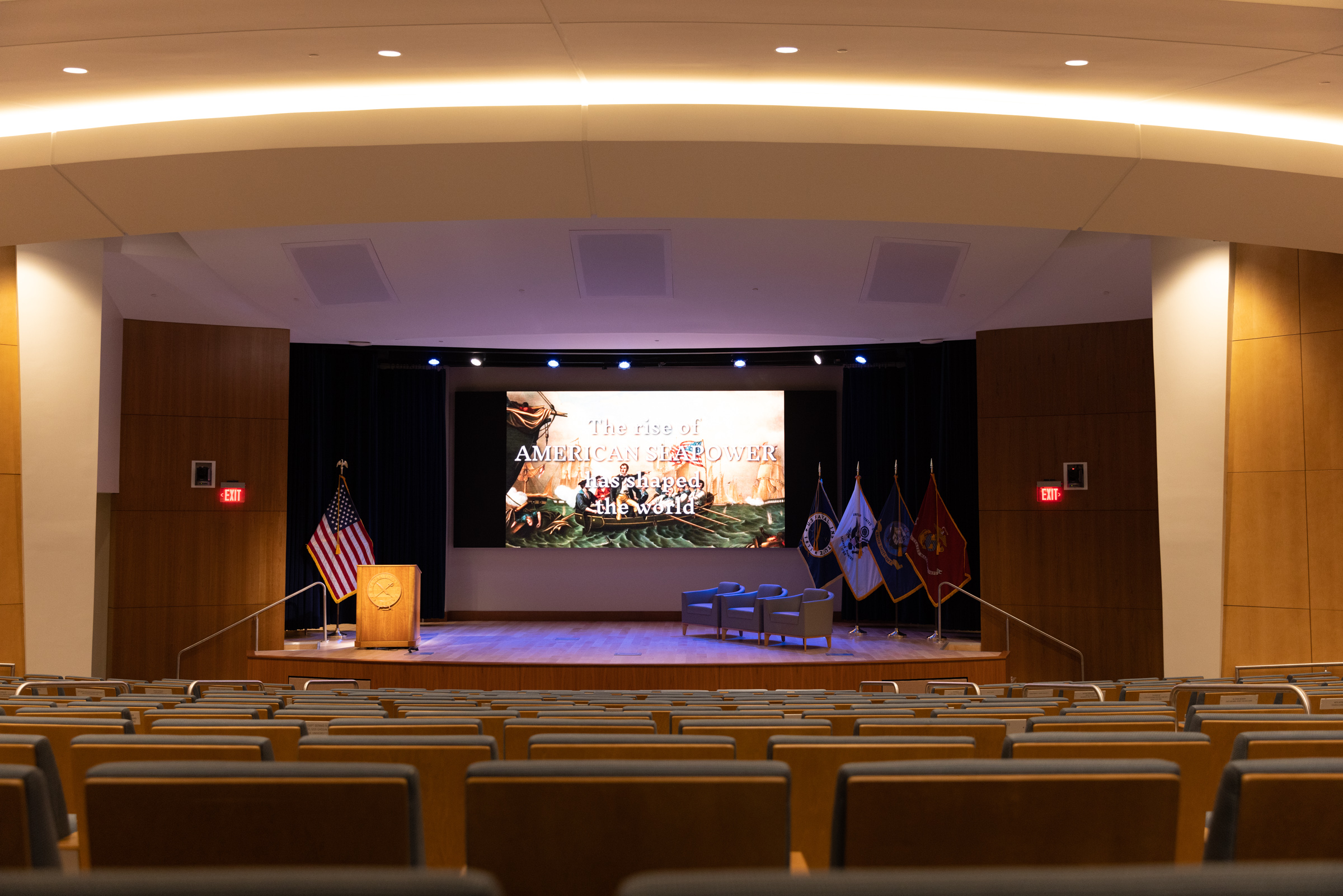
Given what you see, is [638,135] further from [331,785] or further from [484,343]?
[484,343]

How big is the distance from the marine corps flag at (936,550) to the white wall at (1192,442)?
4060 millimetres

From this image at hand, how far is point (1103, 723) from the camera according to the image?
284 cm

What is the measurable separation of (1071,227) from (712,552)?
34.1 feet

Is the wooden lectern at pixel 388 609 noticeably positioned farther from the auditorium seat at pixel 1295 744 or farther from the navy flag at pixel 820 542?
the auditorium seat at pixel 1295 744

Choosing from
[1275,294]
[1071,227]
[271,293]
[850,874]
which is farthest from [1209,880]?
[271,293]

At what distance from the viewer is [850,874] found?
75 centimetres

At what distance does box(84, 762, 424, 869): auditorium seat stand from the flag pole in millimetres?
12972

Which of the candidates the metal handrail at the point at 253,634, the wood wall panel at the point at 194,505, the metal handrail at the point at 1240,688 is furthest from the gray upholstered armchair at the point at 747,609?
the metal handrail at the point at 1240,688

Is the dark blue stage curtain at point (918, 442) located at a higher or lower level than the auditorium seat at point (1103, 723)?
higher

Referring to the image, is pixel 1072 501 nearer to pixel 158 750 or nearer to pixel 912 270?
pixel 912 270

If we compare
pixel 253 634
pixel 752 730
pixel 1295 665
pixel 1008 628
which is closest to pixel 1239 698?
pixel 1295 665

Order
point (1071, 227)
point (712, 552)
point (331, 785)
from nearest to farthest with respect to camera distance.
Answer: point (331, 785) < point (1071, 227) < point (712, 552)

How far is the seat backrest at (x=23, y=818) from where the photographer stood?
3.75ft

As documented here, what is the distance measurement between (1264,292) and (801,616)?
6542 millimetres
